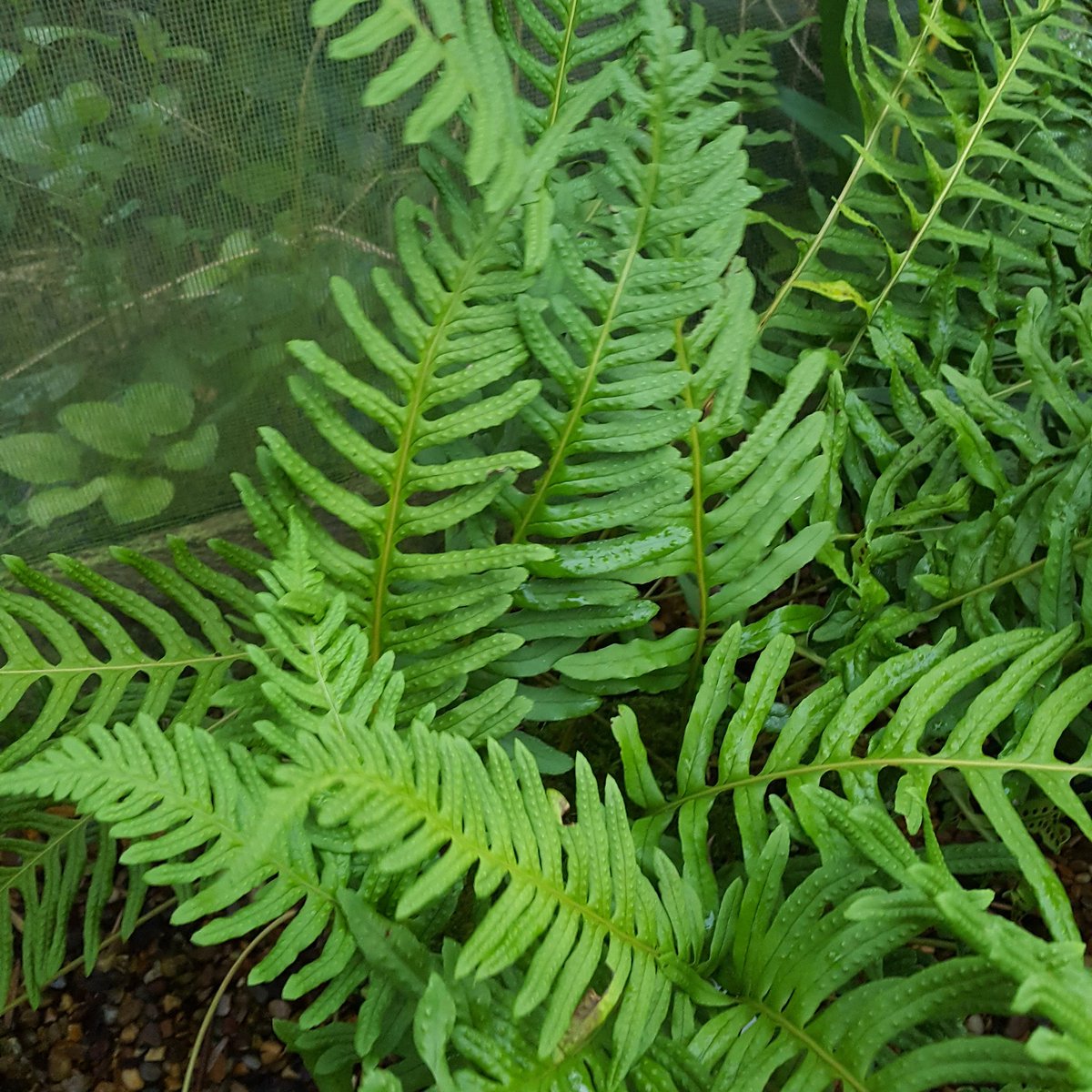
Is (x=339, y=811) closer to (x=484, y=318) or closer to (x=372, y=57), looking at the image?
(x=484, y=318)

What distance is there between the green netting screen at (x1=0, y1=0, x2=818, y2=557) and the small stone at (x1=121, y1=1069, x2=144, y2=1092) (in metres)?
0.52

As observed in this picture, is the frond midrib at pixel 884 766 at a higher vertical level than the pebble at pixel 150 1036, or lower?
higher

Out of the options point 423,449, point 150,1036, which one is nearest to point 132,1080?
point 150,1036

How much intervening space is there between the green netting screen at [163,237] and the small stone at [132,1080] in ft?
1.72

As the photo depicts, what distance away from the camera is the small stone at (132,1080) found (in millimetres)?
931

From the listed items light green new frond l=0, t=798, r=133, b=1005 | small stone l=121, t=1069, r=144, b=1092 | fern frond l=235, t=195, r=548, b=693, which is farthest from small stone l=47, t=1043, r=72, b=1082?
fern frond l=235, t=195, r=548, b=693

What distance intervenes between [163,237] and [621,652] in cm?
57

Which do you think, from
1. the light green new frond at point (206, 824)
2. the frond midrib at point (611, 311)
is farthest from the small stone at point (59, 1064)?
the frond midrib at point (611, 311)

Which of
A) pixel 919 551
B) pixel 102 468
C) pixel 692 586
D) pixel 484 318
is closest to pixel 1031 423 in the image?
pixel 919 551

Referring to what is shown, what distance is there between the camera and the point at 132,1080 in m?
0.94

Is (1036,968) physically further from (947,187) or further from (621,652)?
(947,187)

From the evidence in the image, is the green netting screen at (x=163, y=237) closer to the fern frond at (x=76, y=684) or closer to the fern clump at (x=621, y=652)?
the fern clump at (x=621, y=652)

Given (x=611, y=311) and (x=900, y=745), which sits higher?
(x=611, y=311)

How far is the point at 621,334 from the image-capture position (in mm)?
851
